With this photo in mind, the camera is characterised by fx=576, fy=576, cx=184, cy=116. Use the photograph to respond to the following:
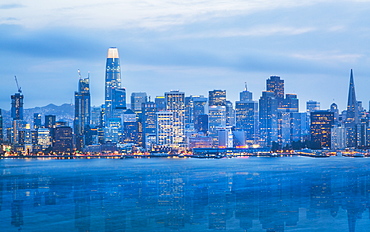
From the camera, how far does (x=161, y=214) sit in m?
53.3

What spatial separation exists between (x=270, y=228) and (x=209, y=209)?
431 inches

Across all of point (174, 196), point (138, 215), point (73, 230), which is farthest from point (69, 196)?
point (73, 230)

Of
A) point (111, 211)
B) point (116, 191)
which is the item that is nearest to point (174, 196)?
point (116, 191)

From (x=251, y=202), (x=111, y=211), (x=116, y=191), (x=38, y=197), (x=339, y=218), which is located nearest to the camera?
(x=339, y=218)

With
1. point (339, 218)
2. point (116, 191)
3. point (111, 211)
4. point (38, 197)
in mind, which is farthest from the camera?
point (116, 191)

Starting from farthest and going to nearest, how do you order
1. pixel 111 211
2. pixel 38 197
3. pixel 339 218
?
pixel 38 197, pixel 111 211, pixel 339 218

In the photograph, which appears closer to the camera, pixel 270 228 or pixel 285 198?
pixel 270 228

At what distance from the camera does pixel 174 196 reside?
6800 cm

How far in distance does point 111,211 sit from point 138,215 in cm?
362

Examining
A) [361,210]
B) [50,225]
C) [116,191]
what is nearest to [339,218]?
[361,210]

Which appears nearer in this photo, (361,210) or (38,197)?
(361,210)

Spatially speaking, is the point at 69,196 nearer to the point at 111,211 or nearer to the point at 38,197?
→ the point at 38,197

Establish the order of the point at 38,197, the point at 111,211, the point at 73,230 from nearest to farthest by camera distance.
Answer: the point at 73,230
the point at 111,211
the point at 38,197

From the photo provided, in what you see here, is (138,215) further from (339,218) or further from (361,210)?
(361,210)
